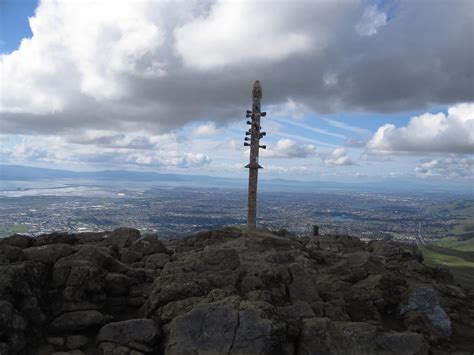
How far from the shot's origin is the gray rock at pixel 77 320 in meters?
13.4

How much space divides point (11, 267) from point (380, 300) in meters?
16.6

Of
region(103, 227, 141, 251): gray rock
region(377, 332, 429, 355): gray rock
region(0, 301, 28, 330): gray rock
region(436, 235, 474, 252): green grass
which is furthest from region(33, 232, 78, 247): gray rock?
region(436, 235, 474, 252): green grass

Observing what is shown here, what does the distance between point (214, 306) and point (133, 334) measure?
2.96 m

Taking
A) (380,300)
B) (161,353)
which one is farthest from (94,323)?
(380,300)

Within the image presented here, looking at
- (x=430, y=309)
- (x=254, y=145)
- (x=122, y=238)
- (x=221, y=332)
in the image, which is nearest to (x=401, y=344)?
(x=430, y=309)

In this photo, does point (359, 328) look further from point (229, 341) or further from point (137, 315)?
point (137, 315)

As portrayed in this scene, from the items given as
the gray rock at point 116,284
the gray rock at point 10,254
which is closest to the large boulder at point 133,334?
the gray rock at point 116,284

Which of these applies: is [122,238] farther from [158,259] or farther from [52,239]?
[158,259]

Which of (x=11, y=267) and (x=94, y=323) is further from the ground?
(x=11, y=267)

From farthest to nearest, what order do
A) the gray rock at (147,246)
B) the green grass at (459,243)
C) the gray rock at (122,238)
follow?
the green grass at (459,243)
the gray rock at (122,238)
the gray rock at (147,246)

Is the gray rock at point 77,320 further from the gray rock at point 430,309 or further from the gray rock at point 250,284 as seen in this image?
the gray rock at point 430,309

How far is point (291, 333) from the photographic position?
1276 centimetres

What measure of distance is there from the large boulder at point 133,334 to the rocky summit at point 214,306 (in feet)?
0.12

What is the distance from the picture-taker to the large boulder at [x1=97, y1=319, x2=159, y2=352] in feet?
40.8
